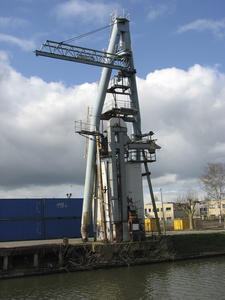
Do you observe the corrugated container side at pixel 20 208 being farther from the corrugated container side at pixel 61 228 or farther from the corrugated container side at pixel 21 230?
the corrugated container side at pixel 61 228

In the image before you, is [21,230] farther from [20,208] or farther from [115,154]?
[115,154]

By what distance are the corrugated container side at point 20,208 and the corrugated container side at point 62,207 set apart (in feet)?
2.22

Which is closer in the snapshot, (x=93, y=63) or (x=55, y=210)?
(x=93, y=63)

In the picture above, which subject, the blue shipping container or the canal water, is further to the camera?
the blue shipping container

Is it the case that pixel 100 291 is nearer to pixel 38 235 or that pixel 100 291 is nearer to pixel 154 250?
pixel 154 250

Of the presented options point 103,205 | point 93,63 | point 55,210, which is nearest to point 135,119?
point 93,63

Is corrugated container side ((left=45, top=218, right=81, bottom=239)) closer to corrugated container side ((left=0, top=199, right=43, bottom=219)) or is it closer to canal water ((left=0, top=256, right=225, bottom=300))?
corrugated container side ((left=0, top=199, right=43, bottom=219))

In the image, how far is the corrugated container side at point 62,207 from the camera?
2878cm

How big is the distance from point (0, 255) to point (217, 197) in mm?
38887

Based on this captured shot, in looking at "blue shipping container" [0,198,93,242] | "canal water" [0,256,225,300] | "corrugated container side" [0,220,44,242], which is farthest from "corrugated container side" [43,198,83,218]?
"canal water" [0,256,225,300]

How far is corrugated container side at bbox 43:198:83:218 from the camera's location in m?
28.8

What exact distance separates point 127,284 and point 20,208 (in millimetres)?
14756

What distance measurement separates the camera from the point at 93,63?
24.6m

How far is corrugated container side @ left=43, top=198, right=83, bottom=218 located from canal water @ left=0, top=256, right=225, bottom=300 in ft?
33.8
